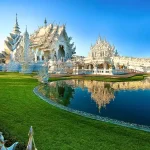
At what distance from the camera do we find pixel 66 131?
17.1ft

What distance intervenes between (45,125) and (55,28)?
41.7 metres

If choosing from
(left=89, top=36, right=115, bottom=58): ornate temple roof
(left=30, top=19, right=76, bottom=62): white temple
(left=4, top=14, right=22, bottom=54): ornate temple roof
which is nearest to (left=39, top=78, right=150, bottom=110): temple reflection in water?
(left=89, top=36, right=115, bottom=58): ornate temple roof

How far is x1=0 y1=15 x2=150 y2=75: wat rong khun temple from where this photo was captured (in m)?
32.4

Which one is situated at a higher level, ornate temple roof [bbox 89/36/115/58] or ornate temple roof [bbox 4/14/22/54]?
ornate temple roof [bbox 4/14/22/54]

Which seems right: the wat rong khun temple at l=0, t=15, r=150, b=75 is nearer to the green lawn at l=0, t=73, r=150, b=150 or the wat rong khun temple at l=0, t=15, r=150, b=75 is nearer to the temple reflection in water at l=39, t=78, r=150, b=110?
the temple reflection in water at l=39, t=78, r=150, b=110

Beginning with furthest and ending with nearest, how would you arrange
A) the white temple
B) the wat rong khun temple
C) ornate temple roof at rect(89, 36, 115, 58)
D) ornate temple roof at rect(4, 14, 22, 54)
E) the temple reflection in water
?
1. ornate temple roof at rect(4, 14, 22, 54)
2. the white temple
3. ornate temple roof at rect(89, 36, 115, 58)
4. the wat rong khun temple
5. the temple reflection in water

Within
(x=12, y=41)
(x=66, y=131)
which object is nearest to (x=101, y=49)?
(x=12, y=41)

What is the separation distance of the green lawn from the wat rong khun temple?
21309 mm

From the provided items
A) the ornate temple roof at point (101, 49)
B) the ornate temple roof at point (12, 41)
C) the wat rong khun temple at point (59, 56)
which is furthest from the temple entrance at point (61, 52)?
the ornate temple roof at point (101, 49)

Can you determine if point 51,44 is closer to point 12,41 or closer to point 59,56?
point 59,56

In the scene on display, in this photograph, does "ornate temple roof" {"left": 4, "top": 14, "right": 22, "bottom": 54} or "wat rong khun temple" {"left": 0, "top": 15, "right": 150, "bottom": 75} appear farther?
"ornate temple roof" {"left": 4, "top": 14, "right": 22, "bottom": 54}

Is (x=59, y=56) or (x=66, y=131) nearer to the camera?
(x=66, y=131)

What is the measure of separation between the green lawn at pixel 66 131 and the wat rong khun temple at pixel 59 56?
839 inches

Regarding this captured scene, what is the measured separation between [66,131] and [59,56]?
43800 millimetres
